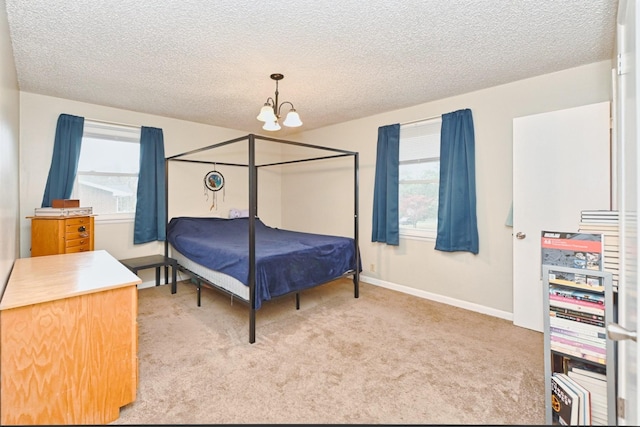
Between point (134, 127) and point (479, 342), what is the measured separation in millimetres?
4550

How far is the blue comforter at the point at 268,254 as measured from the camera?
2.65 m

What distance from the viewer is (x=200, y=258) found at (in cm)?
321

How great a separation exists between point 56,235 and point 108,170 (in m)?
1.21

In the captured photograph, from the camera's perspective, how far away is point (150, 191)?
13.0 feet

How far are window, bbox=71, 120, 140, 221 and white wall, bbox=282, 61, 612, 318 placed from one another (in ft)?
9.61

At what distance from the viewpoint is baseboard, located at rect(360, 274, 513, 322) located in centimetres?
305

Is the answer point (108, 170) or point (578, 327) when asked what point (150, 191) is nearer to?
point (108, 170)

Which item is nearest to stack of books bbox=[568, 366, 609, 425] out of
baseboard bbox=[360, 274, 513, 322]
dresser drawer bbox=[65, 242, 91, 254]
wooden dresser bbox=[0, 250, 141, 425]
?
baseboard bbox=[360, 274, 513, 322]

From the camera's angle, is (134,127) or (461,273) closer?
(461,273)

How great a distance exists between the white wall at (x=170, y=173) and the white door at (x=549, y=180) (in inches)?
152

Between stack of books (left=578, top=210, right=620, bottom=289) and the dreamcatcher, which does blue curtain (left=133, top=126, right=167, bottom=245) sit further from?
stack of books (left=578, top=210, right=620, bottom=289)

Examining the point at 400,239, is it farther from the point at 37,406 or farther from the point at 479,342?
the point at 37,406

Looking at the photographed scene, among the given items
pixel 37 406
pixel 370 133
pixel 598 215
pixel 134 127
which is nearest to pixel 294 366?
pixel 37 406

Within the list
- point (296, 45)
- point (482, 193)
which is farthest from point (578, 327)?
point (296, 45)
